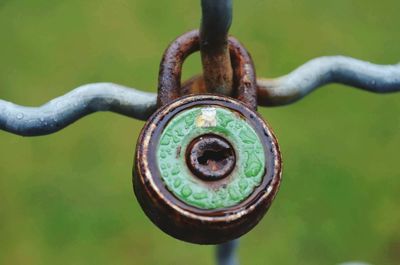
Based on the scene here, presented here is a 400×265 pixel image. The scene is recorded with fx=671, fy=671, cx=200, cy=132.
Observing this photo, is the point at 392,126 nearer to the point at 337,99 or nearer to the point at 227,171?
the point at 337,99

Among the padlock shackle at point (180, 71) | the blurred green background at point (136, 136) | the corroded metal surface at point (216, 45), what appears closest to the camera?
the corroded metal surface at point (216, 45)

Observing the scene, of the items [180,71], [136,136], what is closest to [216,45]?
[180,71]

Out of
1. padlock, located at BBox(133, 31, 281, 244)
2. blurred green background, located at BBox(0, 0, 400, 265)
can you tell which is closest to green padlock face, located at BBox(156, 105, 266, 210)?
padlock, located at BBox(133, 31, 281, 244)

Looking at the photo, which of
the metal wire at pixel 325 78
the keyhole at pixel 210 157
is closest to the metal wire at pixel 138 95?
the metal wire at pixel 325 78

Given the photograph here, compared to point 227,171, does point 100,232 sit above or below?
below

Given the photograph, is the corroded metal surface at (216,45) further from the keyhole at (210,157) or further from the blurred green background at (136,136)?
the blurred green background at (136,136)

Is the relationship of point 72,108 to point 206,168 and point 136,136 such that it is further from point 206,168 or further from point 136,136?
point 136,136

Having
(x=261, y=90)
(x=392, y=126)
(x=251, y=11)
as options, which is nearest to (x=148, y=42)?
(x=251, y=11)

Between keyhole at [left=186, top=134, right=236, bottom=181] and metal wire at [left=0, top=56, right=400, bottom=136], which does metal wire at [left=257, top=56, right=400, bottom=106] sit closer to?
metal wire at [left=0, top=56, right=400, bottom=136]
